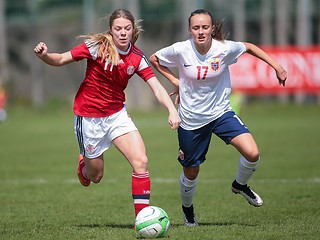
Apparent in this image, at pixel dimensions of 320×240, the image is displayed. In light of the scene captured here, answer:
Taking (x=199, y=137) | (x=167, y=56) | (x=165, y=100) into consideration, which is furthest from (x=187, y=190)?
(x=167, y=56)

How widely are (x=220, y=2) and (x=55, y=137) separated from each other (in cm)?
1256

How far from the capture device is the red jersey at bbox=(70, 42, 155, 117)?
7.51 meters

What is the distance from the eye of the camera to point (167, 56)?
8.10 metres

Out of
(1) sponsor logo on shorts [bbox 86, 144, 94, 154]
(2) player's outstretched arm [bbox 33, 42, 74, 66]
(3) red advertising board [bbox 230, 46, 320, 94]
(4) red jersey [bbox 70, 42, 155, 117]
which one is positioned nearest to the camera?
(2) player's outstretched arm [bbox 33, 42, 74, 66]

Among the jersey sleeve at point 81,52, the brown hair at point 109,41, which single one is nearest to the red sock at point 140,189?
the brown hair at point 109,41

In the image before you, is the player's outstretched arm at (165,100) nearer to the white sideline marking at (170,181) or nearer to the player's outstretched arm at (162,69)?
the player's outstretched arm at (162,69)

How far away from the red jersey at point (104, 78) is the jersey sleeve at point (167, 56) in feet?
1.55

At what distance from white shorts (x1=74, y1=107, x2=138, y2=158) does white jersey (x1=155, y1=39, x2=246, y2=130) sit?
29.0 inches

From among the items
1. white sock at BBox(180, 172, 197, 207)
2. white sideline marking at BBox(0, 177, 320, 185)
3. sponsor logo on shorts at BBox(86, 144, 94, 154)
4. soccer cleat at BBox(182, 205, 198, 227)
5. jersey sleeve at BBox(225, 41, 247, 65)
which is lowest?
white sideline marking at BBox(0, 177, 320, 185)

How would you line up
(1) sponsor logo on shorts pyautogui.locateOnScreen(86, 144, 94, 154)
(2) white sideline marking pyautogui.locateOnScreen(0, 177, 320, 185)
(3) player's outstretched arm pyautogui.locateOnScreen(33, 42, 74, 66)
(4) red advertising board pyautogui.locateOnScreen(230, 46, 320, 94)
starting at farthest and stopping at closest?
(4) red advertising board pyautogui.locateOnScreen(230, 46, 320, 94) < (2) white sideline marking pyautogui.locateOnScreen(0, 177, 320, 185) < (1) sponsor logo on shorts pyautogui.locateOnScreen(86, 144, 94, 154) < (3) player's outstretched arm pyautogui.locateOnScreen(33, 42, 74, 66)

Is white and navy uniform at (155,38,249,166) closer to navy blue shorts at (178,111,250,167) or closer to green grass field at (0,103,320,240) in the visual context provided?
navy blue shorts at (178,111,250,167)

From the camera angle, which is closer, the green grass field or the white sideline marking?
the green grass field

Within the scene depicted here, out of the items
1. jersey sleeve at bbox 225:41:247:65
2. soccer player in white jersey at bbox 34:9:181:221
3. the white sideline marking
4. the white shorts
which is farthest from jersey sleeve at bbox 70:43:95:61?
the white sideline marking

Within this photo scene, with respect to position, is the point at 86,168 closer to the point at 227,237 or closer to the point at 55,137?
the point at 227,237
